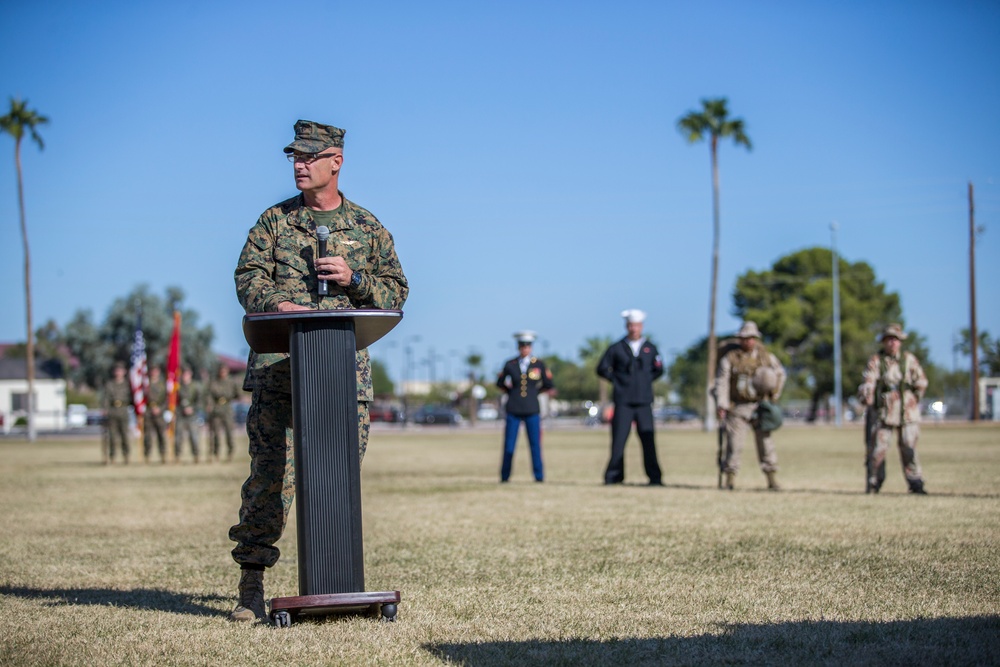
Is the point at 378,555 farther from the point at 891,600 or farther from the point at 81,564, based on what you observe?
the point at 891,600

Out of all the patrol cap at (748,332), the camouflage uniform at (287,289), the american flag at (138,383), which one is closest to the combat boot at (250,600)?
the camouflage uniform at (287,289)

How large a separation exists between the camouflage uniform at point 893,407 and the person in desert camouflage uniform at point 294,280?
8.85 meters

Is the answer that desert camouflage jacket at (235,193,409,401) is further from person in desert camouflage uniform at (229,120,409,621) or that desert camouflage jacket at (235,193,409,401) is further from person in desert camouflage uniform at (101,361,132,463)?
person in desert camouflage uniform at (101,361,132,463)

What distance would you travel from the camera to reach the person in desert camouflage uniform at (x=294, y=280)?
5305 millimetres

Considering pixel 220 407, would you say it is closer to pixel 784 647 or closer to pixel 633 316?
pixel 633 316

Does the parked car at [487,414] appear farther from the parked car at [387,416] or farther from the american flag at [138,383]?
the american flag at [138,383]

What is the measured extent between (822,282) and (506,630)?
8861 centimetres

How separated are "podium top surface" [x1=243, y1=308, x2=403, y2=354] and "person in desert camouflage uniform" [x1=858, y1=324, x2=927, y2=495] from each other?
9187 millimetres

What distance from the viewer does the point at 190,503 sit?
1343cm

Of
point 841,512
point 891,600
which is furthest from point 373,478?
point 891,600

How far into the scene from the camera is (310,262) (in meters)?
5.44

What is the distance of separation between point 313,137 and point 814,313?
86.9m

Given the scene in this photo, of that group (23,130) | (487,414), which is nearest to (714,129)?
(23,130)

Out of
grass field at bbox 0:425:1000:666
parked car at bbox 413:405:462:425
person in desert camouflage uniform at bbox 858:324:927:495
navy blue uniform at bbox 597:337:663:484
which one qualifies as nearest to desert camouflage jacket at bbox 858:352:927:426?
person in desert camouflage uniform at bbox 858:324:927:495
